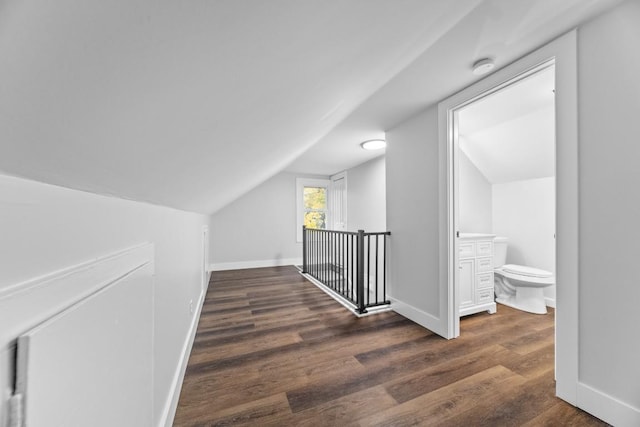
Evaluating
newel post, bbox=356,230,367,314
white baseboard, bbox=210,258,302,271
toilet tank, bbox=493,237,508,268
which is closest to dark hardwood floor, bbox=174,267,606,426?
newel post, bbox=356,230,367,314

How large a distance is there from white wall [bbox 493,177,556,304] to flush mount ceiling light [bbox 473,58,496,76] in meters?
2.12

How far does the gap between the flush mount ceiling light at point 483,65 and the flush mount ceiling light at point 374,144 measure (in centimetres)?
144

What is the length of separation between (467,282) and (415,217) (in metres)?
0.95

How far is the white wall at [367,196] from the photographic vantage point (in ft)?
12.5

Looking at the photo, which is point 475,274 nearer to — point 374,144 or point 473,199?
point 473,199

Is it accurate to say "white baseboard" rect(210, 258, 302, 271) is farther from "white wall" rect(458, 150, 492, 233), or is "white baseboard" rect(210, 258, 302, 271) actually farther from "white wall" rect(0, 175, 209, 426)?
"white wall" rect(0, 175, 209, 426)

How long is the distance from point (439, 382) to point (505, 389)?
1.24 feet

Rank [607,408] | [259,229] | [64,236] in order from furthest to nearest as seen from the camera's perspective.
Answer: [259,229] → [607,408] → [64,236]

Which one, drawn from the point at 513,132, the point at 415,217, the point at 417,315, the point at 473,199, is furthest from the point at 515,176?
the point at 417,315

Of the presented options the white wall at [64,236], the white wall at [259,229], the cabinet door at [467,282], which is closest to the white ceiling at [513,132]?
the cabinet door at [467,282]

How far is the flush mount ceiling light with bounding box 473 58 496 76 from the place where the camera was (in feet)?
5.06

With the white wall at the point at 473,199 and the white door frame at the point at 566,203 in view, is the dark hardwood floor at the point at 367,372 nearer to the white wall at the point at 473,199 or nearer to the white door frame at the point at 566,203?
the white door frame at the point at 566,203

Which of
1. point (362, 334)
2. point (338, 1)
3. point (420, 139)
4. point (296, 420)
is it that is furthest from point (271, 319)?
point (338, 1)

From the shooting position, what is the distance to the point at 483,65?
1563 mm
